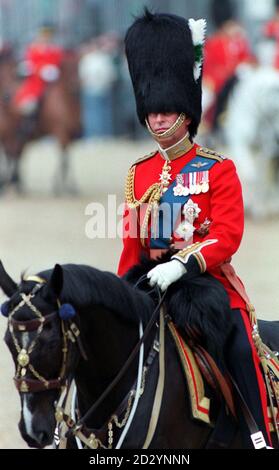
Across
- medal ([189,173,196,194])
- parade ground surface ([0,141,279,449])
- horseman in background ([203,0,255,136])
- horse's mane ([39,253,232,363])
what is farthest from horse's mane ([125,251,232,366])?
horseman in background ([203,0,255,136])

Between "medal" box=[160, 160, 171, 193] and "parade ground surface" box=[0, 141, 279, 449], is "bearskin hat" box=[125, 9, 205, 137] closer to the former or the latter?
"medal" box=[160, 160, 171, 193]

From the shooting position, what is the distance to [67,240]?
40.3 feet

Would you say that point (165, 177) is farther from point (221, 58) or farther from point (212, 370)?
point (221, 58)

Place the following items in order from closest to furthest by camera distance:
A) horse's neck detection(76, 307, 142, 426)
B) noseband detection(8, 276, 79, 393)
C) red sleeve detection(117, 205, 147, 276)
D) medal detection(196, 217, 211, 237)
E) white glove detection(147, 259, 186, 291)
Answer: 1. noseband detection(8, 276, 79, 393)
2. horse's neck detection(76, 307, 142, 426)
3. white glove detection(147, 259, 186, 291)
4. medal detection(196, 217, 211, 237)
5. red sleeve detection(117, 205, 147, 276)

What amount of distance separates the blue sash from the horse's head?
2.28 ft

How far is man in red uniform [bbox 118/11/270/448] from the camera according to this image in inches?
175

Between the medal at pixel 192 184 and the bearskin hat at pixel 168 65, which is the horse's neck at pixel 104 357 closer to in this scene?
the medal at pixel 192 184

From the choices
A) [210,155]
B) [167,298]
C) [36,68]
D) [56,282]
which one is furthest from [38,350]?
[36,68]

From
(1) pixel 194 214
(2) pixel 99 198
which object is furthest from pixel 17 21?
(1) pixel 194 214

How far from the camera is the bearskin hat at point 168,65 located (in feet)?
15.2

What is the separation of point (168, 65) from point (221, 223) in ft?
2.11

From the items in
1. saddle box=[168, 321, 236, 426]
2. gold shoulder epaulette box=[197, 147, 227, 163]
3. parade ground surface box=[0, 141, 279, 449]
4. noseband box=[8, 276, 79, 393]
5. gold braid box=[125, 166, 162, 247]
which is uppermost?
gold shoulder epaulette box=[197, 147, 227, 163]

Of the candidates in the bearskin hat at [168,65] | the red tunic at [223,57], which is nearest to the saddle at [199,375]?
the bearskin hat at [168,65]

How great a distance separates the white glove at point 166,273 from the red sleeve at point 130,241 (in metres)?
0.32
